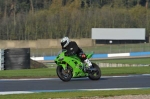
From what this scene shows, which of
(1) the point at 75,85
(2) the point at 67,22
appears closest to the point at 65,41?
A: (1) the point at 75,85

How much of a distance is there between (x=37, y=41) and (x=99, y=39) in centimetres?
1193

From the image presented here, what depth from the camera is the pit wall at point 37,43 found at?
88.9 meters

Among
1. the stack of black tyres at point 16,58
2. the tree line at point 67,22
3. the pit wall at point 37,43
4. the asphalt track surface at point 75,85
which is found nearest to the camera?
the asphalt track surface at point 75,85

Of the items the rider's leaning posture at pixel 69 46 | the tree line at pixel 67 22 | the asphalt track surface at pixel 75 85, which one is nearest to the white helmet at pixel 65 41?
the rider's leaning posture at pixel 69 46

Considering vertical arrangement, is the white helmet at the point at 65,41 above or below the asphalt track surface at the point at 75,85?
above

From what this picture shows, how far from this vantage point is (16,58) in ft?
84.7

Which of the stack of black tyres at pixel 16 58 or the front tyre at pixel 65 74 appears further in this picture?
the stack of black tyres at pixel 16 58

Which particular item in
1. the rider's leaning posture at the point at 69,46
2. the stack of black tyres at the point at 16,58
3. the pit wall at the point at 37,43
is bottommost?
the pit wall at the point at 37,43

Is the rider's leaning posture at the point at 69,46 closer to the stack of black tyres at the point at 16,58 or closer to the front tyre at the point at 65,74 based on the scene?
the front tyre at the point at 65,74

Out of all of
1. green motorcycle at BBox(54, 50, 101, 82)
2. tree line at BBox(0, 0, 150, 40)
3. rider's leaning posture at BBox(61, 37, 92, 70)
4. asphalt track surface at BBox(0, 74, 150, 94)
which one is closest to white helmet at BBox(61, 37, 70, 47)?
rider's leaning posture at BBox(61, 37, 92, 70)

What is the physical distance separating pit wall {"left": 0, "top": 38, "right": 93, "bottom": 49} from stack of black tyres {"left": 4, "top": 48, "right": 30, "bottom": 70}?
201 feet

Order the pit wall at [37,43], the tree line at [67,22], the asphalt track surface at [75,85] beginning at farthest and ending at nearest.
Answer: the tree line at [67,22] < the pit wall at [37,43] < the asphalt track surface at [75,85]

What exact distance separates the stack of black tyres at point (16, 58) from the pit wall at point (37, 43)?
6115cm

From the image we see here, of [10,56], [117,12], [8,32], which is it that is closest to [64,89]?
[10,56]
